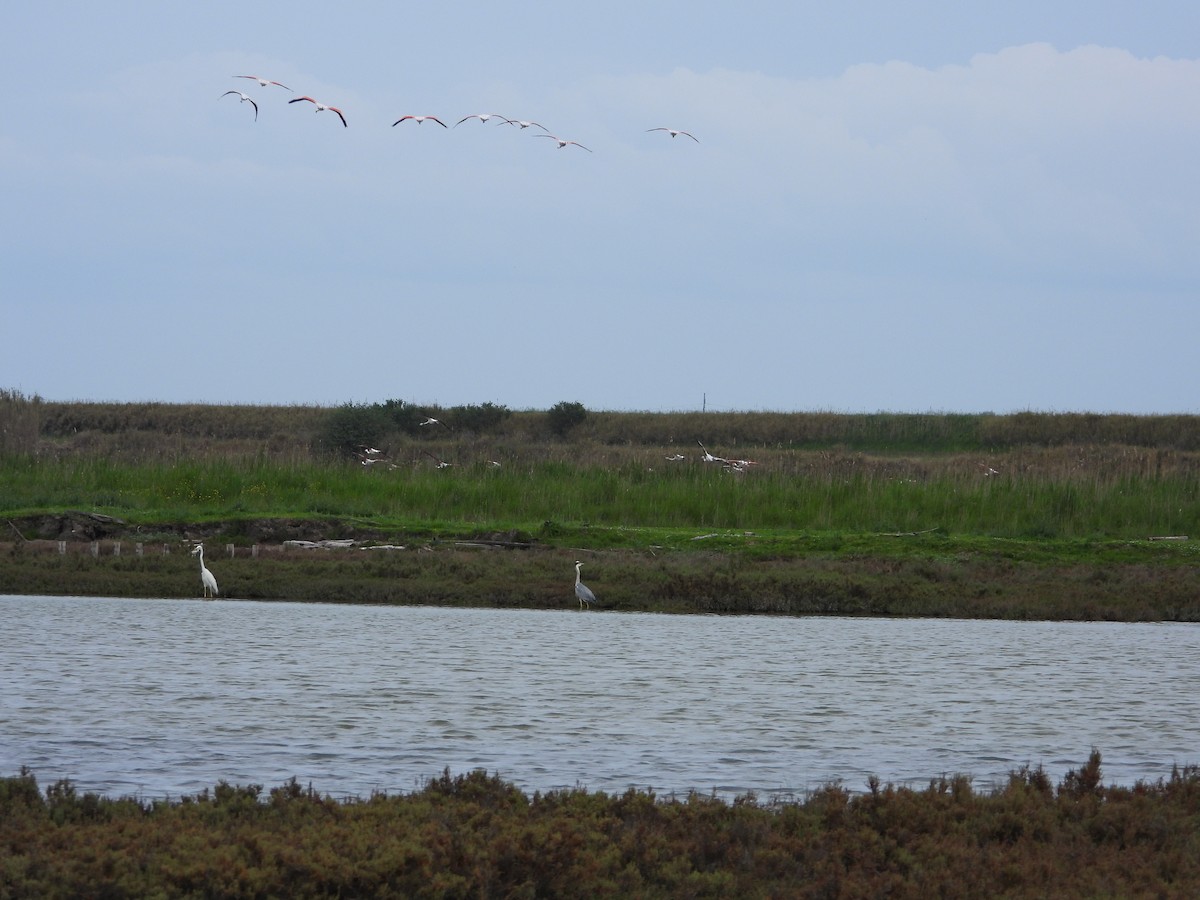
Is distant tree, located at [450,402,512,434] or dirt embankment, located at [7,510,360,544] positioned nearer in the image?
dirt embankment, located at [7,510,360,544]

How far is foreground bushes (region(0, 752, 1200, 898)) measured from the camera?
7.48 metres

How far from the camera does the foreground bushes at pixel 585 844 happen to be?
748cm

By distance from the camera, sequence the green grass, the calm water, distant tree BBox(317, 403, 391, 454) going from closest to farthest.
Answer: the calm water, the green grass, distant tree BBox(317, 403, 391, 454)

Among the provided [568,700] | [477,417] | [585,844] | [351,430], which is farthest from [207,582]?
[477,417]

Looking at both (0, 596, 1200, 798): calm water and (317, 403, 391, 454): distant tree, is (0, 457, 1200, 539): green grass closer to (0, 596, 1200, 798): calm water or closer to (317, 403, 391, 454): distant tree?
(0, 596, 1200, 798): calm water

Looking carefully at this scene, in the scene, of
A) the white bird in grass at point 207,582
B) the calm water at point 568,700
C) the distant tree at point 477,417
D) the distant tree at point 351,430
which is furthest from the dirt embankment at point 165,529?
the distant tree at point 477,417

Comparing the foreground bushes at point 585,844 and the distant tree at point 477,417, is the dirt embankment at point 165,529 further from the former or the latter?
the distant tree at point 477,417

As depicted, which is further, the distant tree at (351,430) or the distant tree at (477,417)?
the distant tree at (477,417)

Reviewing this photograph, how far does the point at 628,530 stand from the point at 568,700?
59.3 ft

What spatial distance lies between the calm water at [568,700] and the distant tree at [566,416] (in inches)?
1884

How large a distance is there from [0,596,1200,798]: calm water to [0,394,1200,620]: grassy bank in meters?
2.78

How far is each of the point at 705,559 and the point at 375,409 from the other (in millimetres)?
33051

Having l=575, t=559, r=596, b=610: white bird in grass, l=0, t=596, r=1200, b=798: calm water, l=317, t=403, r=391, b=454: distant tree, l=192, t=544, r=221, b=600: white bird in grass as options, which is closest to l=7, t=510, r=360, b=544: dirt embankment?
l=192, t=544, r=221, b=600: white bird in grass

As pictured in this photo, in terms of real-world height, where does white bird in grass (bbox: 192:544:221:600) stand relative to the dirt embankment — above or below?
below
